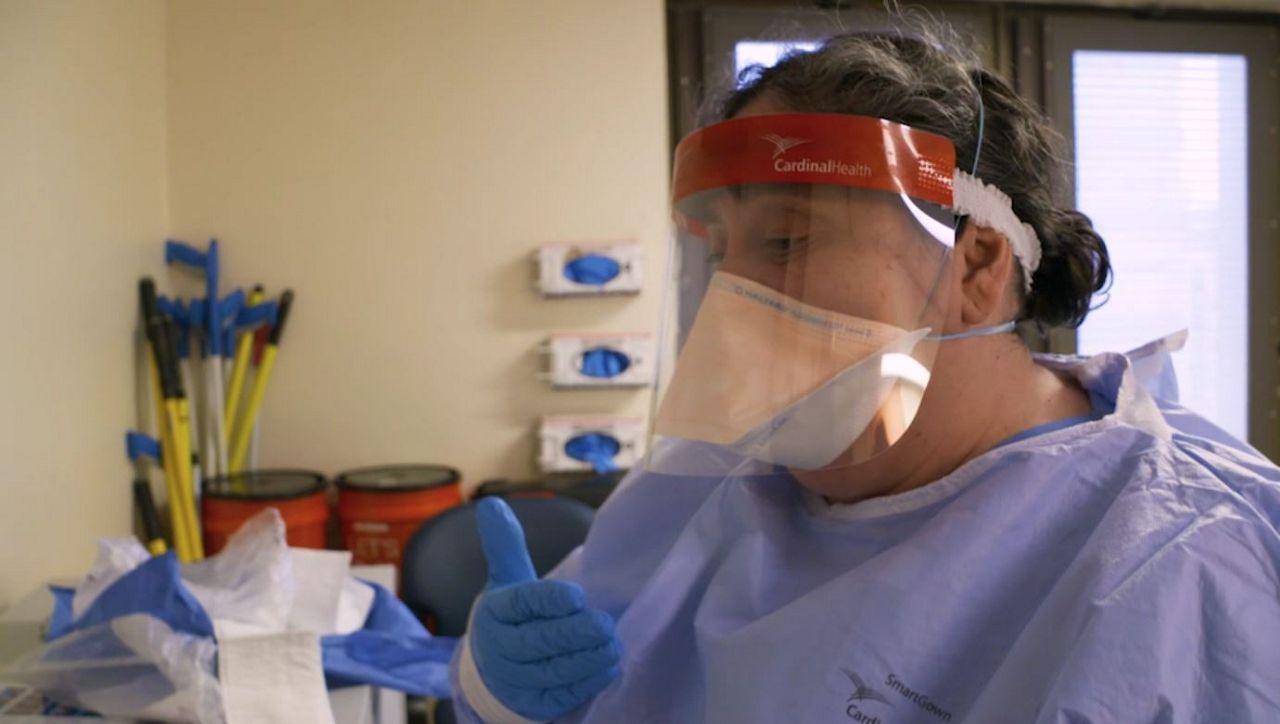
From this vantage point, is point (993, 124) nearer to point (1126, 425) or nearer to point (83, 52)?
point (1126, 425)

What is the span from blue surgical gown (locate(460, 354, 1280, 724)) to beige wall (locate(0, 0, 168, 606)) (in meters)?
1.45

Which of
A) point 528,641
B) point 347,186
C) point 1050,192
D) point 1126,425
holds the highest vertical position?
point 347,186

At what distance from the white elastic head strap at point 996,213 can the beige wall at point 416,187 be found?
2207 mm

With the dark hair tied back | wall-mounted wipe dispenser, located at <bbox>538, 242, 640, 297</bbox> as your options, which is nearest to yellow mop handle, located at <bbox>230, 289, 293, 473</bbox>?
wall-mounted wipe dispenser, located at <bbox>538, 242, 640, 297</bbox>

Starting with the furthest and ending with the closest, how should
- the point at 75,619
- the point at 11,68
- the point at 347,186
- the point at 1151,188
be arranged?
the point at 1151,188 < the point at 347,186 < the point at 11,68 < the point at 75,619

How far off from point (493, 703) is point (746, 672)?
13.1 inches

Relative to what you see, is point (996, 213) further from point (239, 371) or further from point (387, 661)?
point (239, 371)

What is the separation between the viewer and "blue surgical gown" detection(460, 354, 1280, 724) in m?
0.63

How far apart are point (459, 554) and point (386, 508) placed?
704mm

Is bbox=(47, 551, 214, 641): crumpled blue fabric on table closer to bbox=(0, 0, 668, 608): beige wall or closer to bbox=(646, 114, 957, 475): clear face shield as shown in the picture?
bbox=(646, 114, 957, 475): clear face shield

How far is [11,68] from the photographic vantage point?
1.81 m

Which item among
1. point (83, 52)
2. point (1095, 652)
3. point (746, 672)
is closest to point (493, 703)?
point (746, 672)

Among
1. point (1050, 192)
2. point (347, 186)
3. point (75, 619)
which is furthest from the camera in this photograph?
point (347, 186)

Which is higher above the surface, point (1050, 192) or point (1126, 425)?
point (1050, 192)
